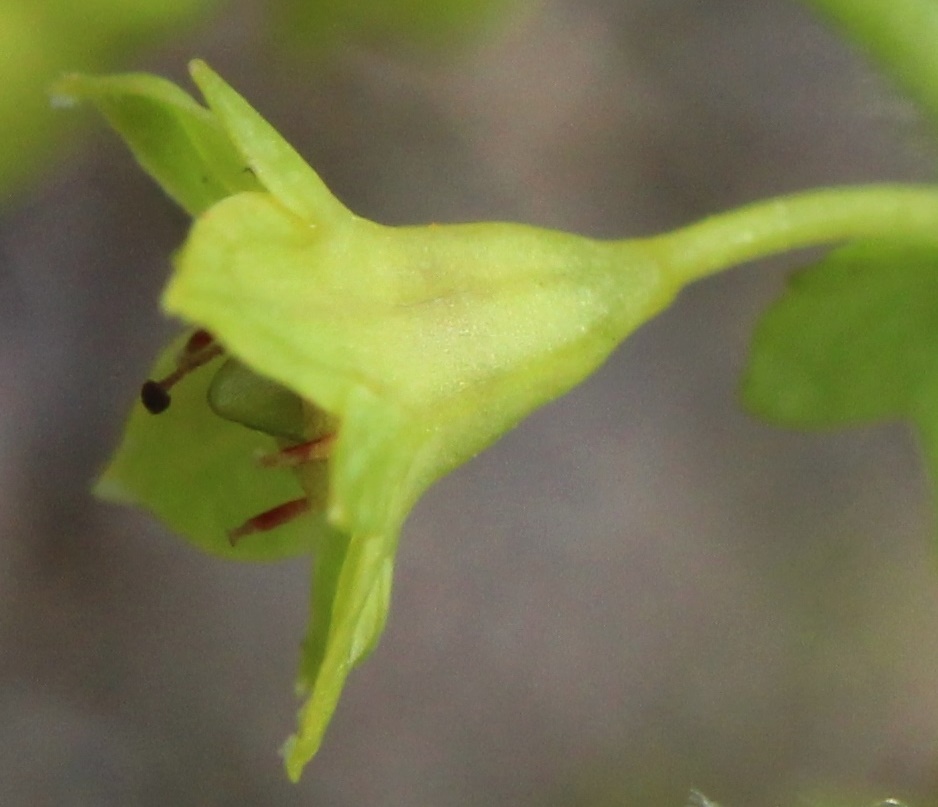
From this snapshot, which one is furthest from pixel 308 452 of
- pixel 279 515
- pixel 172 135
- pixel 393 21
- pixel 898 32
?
pixel 393 21

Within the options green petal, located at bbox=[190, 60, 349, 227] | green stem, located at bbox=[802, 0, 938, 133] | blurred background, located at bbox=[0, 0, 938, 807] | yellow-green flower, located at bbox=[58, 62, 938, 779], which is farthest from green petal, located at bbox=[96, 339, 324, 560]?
green stem, located at bbox=[802, 0, 938, 133]

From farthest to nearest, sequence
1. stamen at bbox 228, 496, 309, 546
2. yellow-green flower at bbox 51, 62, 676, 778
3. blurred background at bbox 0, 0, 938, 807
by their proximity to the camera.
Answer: blurred background at bbox 0, 0, 938, 807 → stamen at bbox 228, 496, 309, 546 → yellow-green flower at bbox 51, 62, 676, 778

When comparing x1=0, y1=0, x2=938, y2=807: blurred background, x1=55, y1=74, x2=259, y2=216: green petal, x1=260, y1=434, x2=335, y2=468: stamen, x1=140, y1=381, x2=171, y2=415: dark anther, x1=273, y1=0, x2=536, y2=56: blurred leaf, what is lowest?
x1=0, y1=0, x2=938, y2=807: blurred background

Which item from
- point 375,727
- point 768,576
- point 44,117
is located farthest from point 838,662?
point 44,117

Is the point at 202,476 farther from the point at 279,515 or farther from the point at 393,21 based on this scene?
the point at 393,21

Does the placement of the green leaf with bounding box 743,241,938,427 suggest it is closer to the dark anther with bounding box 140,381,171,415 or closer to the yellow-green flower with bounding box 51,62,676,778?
the yellow-green flower with bounding box 51,62,676,778

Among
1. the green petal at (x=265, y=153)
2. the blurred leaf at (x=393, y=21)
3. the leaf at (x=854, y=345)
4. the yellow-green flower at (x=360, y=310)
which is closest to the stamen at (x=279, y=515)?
the yellow-green flower at (x=360, y=310)
